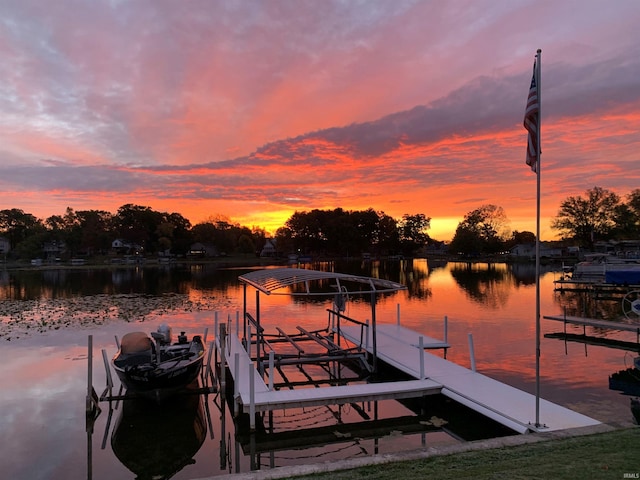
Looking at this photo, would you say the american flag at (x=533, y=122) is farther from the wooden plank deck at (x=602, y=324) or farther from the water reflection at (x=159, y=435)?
the wooden plank deck at (x=602, y=324)

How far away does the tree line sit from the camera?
121375mm

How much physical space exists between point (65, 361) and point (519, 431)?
50.7 feet

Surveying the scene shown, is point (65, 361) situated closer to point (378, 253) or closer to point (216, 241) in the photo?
point (216, 241)

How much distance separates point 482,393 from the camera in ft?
35.6

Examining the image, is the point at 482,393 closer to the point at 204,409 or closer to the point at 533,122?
the point at 533,122

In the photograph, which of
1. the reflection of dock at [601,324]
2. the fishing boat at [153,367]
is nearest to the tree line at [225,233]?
the reflection of dock at [601,324]

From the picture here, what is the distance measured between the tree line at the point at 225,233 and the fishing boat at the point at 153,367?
104 m

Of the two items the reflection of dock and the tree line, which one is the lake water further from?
the tree line

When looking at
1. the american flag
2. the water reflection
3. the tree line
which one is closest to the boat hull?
the water reflection

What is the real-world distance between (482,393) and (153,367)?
26.5ft

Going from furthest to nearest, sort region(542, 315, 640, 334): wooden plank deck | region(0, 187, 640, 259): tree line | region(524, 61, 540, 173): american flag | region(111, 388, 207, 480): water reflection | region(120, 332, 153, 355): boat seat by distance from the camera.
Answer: region(0, 187, 640, 259): tree line → region(542, 315, 640, 334): wooden plank deck → region(120, 332, 153, 355): boat seat → region(111, 388, 207, 480): water reflection → region(524, 61, 540, 173): american flag

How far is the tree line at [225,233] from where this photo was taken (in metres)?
121

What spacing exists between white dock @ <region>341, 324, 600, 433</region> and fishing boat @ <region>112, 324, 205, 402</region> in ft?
19.6

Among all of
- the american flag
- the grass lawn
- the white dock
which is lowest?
the white dock
